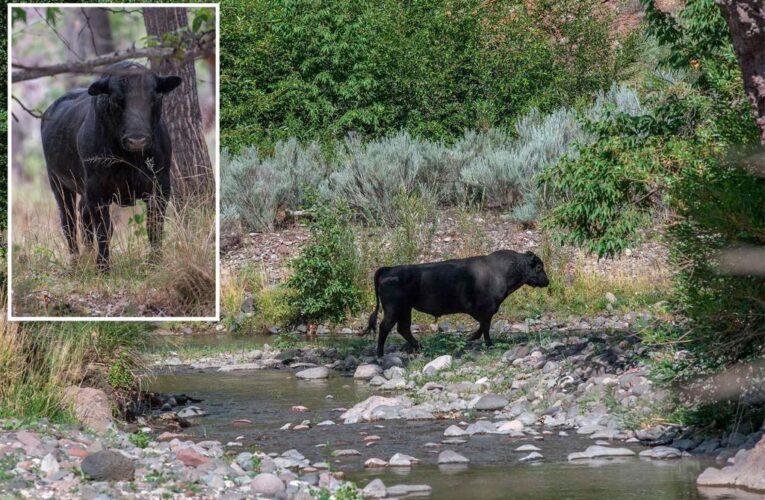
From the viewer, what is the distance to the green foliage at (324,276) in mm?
17703

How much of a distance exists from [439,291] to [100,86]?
7.79m

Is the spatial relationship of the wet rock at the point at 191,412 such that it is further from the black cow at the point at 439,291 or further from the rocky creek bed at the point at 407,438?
the black cow at the point at 439,291

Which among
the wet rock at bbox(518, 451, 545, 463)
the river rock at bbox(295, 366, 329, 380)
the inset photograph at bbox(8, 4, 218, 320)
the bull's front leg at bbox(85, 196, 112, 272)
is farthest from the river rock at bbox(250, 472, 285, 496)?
the river rock at bbox(295, 366, 329, 380)

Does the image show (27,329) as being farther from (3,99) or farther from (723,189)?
(3,99)

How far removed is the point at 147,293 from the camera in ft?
27.9

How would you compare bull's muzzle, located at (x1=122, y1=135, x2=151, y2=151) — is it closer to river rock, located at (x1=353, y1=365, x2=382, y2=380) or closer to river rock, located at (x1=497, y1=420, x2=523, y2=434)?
river rock, located at (x1=497, y1=420, x2=523, y2=434)

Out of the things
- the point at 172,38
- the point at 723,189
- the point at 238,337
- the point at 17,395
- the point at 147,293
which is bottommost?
the point at 238,337

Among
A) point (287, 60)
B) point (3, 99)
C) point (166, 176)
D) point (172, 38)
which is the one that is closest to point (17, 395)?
point (166, 176)

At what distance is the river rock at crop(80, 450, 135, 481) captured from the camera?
7.72m

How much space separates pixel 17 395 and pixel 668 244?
16.8ft

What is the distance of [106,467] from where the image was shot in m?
7.75

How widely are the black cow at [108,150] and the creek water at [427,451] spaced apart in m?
2.40

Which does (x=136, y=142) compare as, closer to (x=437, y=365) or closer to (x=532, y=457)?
(x=532, y=457)

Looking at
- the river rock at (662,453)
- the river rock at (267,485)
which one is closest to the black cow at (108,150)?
the river rock at (267,485)
